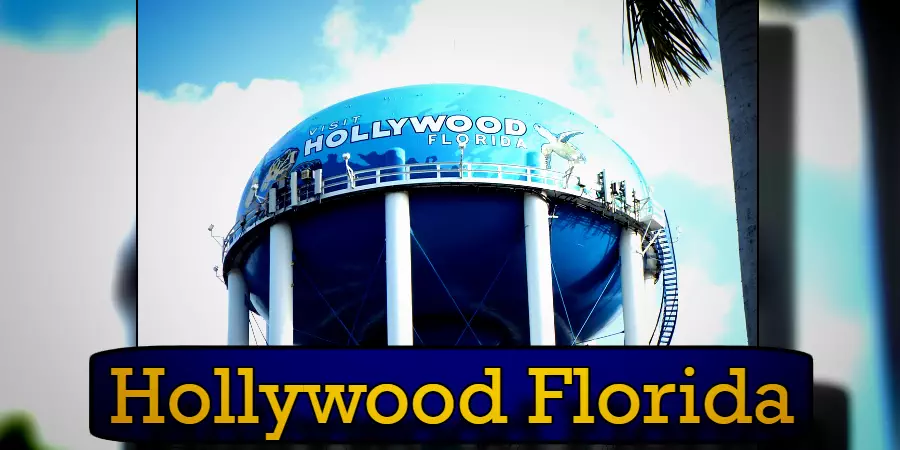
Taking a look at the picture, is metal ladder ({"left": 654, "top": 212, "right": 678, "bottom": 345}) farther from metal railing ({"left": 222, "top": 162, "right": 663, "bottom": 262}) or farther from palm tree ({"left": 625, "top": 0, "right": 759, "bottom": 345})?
palm tree ({"left": 625, "top": 0, "right": 759, "bottom": 345})

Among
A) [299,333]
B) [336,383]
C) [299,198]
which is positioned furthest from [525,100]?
[336,383]

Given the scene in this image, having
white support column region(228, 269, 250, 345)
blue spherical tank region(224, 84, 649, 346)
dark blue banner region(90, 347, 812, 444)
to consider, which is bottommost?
dark blue banner region(90, 347, 812, 444)

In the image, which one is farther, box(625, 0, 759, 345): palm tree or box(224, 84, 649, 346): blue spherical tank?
box(224, 84, 649, 346): blue spherical tank

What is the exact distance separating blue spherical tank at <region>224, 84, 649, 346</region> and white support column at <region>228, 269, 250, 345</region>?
0.91m

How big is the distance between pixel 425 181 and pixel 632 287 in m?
4.25

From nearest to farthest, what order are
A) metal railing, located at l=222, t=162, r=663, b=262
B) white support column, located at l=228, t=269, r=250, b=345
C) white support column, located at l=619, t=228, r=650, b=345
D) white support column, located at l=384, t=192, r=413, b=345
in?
white support column, located at l=384, t=192, r=413, b=345 < metal railing, located at l=222, t=162, r=663, b=262 < white support column, located at l=619, t=228, r=650, b=345 < white support column, located at l=228, t=269, r=250, b=345

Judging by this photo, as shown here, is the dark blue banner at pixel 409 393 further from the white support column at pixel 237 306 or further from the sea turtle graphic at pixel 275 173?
the white support column at pixel 237 306

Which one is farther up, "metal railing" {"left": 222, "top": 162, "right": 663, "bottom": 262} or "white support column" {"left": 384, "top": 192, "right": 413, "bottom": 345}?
"metal railing" {"left": 222, "top": 162, "right": 663, "bottom": 262}

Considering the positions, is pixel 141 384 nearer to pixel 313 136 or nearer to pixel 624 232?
pixel 313 136

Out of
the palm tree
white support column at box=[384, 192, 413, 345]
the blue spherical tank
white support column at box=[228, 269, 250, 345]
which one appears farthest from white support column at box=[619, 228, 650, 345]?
the palm tree

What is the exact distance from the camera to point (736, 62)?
12344mm

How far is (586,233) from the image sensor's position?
20.8 m

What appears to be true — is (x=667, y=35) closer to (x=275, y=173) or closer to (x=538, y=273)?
(x=538, y=273)

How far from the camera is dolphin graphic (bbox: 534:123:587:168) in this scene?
808 inches
